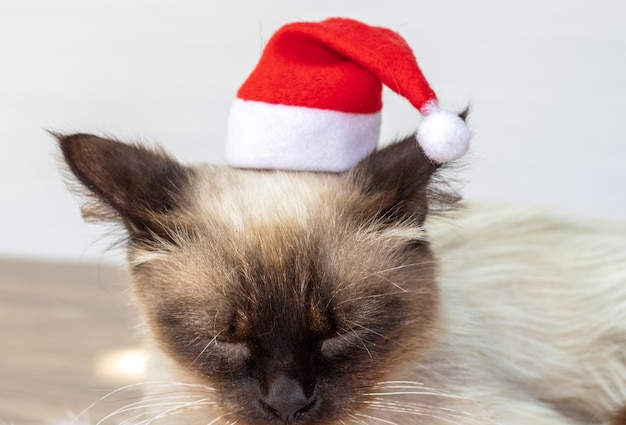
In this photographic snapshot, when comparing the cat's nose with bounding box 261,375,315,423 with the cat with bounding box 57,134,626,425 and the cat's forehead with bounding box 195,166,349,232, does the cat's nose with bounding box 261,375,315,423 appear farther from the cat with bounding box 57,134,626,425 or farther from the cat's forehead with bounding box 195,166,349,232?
the cat's forehead with bounding box 195,166,349,232

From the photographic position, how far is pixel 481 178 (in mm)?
2076

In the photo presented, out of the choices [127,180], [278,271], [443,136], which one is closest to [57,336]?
[127,180]

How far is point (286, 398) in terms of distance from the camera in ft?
3.19

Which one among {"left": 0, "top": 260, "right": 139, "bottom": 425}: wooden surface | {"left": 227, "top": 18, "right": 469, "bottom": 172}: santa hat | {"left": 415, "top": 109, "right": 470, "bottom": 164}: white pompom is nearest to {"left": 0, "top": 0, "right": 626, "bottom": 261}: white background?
{"left": 0, "top": 260, "right": 139, "bottom": 425}: wooden surface

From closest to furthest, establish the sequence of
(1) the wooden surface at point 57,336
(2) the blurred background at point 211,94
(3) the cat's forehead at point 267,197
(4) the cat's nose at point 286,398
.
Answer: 1. (4) the cat's nose at point 286,398
2. (3) the cat's forehead at point 267,197
3. (1) the wooden surface at point 57,336
4. (2) the blurred background at point 211,94

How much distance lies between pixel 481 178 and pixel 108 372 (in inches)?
41.0

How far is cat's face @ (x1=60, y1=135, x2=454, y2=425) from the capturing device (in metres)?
1.00

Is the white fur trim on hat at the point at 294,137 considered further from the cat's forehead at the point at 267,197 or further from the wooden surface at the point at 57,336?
the wooden surface at the point at 57,336

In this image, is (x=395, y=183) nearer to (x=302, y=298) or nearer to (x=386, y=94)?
(x=302, y=298)

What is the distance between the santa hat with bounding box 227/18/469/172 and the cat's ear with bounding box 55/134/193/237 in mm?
117

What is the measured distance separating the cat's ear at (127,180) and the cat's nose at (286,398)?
0.92ft

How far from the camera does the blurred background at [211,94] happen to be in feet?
6.23

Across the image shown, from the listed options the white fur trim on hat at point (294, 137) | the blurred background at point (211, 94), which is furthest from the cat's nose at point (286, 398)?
the blurred background at point (211, 94)

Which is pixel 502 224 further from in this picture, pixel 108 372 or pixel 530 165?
pixel 108 372
